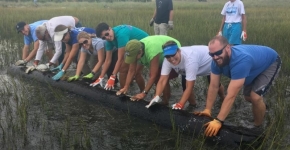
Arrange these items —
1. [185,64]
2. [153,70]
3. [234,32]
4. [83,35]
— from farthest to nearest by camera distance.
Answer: [234,32] < [83,35] < [153,70] < [185,64]

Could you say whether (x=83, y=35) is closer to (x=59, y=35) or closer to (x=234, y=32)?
(x=59, y=35)

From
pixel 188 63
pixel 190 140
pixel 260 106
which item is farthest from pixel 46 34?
pixel 260 106

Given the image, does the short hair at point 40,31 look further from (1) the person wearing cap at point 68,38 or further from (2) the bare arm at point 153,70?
(2) the bare arm at point 153,70

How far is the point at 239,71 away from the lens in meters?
3.74

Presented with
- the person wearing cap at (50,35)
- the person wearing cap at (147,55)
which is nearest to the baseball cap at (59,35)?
the person wearing cap at (50,35)

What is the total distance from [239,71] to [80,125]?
2.46 meters

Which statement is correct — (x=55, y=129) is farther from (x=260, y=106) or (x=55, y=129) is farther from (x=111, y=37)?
(x=260, y=106)

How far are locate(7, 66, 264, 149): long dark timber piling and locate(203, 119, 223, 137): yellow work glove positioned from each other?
0.09m

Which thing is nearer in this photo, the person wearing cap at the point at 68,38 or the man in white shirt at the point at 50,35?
the person wearing cap at the point at 68,38

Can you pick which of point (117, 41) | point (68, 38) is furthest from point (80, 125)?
point (68, 38)

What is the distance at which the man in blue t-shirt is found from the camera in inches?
147

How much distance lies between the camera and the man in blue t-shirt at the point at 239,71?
3.75 meters

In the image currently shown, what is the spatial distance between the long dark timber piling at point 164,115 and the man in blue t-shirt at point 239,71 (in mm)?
157

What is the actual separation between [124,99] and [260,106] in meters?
2.09
